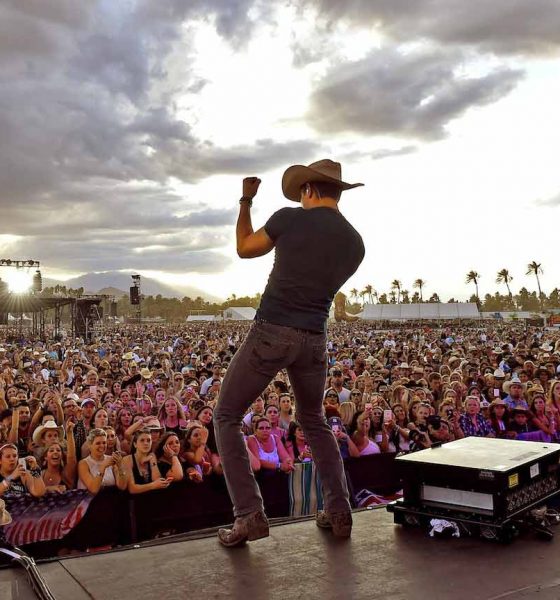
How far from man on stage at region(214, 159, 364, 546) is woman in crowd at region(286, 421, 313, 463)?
2826 millimetres

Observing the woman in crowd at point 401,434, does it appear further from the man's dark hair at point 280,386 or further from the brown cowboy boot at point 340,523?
the brown cowboy boot at point 340,523

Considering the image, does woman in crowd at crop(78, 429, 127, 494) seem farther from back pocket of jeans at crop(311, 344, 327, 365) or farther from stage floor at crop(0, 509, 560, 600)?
back pocket of jeans at crop(311, 344, 327, 365)

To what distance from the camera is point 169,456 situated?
466 centimetres

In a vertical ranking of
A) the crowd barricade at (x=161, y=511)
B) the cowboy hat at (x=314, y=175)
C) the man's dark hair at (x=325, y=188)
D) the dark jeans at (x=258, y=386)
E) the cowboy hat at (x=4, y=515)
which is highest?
the cowboy hat at (x=314, y=175)

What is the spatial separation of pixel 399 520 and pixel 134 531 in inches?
88.0

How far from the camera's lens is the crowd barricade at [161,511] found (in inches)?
159

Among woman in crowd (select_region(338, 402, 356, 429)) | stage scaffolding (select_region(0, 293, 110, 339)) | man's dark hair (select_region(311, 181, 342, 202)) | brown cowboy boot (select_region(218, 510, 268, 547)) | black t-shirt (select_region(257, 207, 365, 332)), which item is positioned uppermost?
stage scaffolding (select_region(0, 293, 110, 339))

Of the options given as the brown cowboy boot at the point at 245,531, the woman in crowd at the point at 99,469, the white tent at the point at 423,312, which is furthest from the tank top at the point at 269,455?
the white tent at the point at 423,312

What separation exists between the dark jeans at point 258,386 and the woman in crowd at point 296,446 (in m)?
2.81

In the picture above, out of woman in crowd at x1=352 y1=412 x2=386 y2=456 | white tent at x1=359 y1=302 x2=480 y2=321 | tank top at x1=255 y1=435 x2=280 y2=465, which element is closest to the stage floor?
tank top at x1=255 y1=435 x2=280 y2=465

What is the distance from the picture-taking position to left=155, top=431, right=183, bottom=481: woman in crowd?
4496 mm

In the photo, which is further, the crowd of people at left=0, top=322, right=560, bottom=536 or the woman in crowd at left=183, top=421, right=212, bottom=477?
the woman in crowd at left=183, top=421, right=212, bottom=477

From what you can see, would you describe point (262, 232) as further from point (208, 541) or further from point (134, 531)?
point (134, 531)

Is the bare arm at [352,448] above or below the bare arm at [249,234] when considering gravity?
below
